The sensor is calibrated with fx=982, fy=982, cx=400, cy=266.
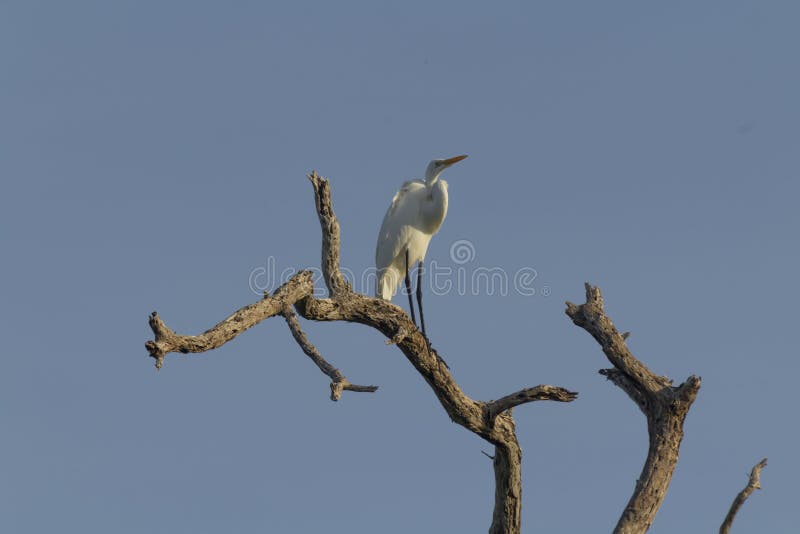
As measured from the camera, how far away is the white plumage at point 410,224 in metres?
9.16

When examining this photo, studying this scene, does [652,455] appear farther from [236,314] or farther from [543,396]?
[236,314]

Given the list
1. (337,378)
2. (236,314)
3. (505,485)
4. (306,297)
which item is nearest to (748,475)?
(505,485)

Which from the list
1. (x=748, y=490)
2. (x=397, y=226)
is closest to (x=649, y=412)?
(x=748, y=490)

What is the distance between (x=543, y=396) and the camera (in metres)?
6.49

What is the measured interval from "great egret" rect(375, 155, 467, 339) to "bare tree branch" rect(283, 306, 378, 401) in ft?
5.49

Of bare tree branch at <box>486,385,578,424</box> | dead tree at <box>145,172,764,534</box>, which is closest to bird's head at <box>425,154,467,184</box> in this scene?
dead tree at <box>145,172,764,534</box>

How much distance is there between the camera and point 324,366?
7445mm

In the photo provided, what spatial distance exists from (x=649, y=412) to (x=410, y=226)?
2.79 metres

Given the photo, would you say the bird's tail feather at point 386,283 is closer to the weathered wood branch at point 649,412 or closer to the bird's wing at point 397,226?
the bird's wing at point 397,226

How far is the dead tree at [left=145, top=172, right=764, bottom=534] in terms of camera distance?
6.08 meters

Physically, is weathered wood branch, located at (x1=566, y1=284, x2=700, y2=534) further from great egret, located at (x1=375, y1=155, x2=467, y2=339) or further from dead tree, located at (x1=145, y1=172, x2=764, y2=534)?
great egret, located at (x1=375, y1=155, x2=467, y2=339)

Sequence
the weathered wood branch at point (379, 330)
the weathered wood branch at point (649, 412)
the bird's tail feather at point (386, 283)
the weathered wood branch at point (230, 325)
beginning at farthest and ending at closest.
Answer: the bird's tail feather at point (386, 283) < the weathered wood branch at point (649, 412) < the weathered wood branch at point (379, 330) < the weathered wood branch at point (230, 325)

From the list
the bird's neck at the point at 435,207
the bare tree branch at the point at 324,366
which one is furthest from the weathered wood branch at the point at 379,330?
the bird's neck at the point at 435,207

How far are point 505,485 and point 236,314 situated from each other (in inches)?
124
